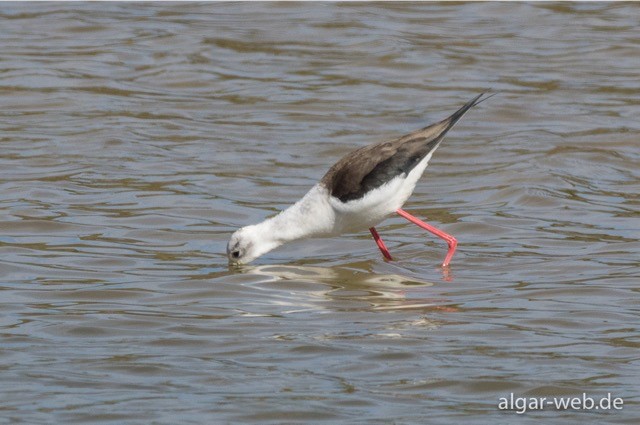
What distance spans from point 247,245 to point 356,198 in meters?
1.04

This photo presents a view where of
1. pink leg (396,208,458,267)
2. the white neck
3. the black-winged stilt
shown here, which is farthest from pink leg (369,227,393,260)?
the white neck

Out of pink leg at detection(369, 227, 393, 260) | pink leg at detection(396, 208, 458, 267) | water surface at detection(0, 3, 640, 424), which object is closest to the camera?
water surface at detection(0, 3, 640, 424)

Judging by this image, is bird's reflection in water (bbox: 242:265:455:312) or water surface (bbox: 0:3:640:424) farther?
bird's reflection in water (bbox: 242:265:455:312)

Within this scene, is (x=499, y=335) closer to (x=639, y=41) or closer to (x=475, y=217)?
(x=475, y=217)

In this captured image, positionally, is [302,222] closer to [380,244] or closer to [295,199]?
[380,244]

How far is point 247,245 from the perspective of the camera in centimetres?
1123

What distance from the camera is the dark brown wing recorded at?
1084 cm

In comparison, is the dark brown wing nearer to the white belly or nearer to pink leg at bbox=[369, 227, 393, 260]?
the white belly

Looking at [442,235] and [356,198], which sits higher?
[356,198]

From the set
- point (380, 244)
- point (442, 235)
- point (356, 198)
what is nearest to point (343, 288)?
point (356, 198)

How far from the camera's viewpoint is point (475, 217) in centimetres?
1262

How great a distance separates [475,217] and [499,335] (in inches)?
150

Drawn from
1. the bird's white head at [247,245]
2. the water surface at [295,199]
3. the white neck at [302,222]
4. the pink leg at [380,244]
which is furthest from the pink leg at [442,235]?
Result: the bird's white head at [247,245]

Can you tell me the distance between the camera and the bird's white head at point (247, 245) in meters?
11.2
